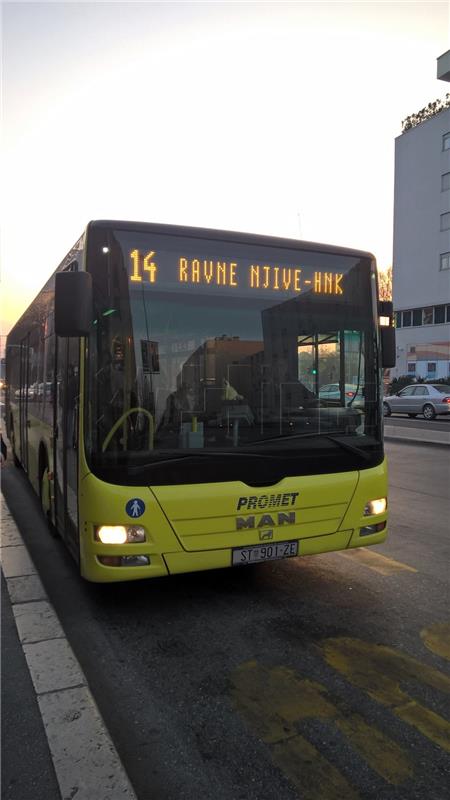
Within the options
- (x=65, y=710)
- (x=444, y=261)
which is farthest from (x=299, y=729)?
(x=444, y=261)

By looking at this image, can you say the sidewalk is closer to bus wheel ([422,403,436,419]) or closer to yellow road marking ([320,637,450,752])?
yellow road marking ([320,637,450,752])

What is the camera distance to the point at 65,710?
3105mm

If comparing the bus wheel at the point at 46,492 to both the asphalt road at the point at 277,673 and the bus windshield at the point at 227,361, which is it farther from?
the bus windshield at the point at 227,361

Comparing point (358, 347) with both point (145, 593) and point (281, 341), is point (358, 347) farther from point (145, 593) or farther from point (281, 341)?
point (145, 593)

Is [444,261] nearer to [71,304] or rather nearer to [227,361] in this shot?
[227,361]

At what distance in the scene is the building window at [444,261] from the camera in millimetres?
42719

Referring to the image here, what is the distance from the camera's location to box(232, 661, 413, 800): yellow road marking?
2594 mm

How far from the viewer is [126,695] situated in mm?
3285

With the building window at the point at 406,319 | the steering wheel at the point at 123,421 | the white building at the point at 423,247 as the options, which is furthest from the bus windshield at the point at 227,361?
the building window at the point at 406,319

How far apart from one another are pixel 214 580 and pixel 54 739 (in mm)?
2441

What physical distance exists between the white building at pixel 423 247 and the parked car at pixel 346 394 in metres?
38.5

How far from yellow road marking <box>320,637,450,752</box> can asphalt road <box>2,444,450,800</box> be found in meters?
0.01

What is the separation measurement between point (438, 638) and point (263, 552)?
130 cm

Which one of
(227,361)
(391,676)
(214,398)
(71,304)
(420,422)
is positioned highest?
(71,304)
